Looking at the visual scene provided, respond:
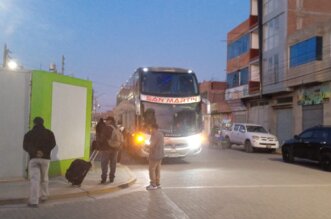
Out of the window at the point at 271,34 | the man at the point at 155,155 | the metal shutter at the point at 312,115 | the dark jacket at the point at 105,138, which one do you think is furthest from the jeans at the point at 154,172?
the window at the point at 271,34

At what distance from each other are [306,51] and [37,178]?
2640 cm

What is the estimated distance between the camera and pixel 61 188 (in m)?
12.1

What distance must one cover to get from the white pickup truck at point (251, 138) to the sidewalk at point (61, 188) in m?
17.1

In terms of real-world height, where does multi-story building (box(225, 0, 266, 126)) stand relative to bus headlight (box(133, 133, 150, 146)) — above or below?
above

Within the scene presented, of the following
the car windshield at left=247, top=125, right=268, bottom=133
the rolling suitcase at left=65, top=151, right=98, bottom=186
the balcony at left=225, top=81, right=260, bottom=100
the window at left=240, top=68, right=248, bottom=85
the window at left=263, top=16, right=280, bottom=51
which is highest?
the window at left=263, top=16, right=280, bottom=51

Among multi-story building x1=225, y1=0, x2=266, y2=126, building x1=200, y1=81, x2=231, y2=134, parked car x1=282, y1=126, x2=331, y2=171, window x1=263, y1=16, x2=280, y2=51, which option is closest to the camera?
parked car x1=282, y1=126, x2=331, y2=171

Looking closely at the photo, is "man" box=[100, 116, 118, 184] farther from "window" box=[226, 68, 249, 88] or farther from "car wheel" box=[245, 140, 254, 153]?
"window" box=[226, 68, 249, 88]

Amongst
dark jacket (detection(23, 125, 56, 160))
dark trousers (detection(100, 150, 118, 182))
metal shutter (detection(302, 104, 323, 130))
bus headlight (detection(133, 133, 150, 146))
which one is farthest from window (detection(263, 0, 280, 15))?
dark jacket (detection(23, 125, 56, 160))

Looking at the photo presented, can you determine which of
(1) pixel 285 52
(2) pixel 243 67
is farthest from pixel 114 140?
(2) pixel 243 67

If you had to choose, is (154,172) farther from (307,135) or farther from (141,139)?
(307,135)

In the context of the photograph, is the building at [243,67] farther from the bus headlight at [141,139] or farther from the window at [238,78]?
the bus headlight at [141,139]

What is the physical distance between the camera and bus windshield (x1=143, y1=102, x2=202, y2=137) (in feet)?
65.7

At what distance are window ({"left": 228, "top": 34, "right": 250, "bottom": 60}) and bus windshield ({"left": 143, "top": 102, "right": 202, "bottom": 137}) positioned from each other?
86.5 ft

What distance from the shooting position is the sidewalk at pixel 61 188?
35.3 feet
